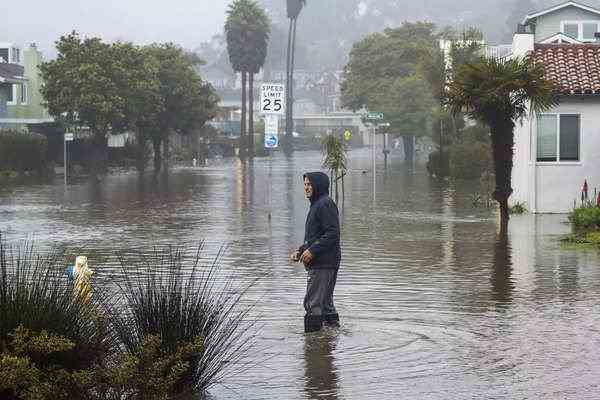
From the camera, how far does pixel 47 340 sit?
9.24 m

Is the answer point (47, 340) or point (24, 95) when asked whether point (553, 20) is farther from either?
point (47, 340)

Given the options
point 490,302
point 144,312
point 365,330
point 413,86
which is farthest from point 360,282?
point 413,86

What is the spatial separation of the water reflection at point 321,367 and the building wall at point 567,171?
20.8 meters

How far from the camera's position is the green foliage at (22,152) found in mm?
65625

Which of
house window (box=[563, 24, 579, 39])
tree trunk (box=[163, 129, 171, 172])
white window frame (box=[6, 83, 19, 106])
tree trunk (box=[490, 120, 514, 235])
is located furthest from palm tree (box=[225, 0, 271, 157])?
tree trunk (box=[490, 120, 514, 235])

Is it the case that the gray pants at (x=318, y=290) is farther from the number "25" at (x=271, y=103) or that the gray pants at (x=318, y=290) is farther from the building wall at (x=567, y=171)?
the number "25" at (x=271, y=103)

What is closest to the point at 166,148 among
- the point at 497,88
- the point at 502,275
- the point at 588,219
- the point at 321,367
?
the point at 497,88

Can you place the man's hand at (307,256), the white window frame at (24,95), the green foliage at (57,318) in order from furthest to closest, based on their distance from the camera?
1. the white window frame at (24,95)
2. the man's hand at (307,256)
3. the green foliage at (57,318)

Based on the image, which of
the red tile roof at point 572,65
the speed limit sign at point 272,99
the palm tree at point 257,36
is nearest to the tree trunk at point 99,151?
the speed limit sign at point 272,99

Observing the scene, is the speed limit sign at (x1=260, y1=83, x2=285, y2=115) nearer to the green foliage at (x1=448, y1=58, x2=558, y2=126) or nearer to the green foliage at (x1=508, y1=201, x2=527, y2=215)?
the green foliage at (x1=508, y1=201, x2=527, y2=215)

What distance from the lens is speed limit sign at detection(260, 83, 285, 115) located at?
1692 inches

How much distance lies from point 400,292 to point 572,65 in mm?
18849

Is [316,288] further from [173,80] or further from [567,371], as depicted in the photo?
[173,80]

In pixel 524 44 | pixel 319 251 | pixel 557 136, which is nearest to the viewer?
pixel 319 251
